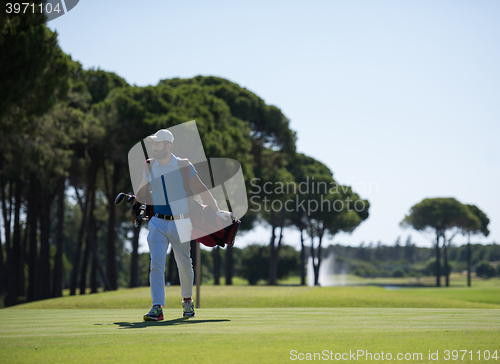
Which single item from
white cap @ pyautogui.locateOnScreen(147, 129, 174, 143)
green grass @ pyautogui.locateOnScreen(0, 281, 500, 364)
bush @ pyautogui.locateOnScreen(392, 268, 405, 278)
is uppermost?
white cap @ pyautogui.locateOnScreen(147, 129, 174, 143)

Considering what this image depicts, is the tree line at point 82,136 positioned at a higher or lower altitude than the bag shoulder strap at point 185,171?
higher

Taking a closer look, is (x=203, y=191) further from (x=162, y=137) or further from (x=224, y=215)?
(x=162, y=137)

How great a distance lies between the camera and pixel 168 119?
101 ft

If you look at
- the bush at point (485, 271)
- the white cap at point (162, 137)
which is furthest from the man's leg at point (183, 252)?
the bush at point (485, 271)

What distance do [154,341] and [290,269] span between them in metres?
67.0

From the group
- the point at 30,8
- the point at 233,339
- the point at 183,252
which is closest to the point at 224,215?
the point at 183,252

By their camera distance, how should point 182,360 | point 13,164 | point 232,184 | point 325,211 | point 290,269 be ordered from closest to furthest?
point 182,360, point 13,164, point 232,184, point 325,211, point 290,269

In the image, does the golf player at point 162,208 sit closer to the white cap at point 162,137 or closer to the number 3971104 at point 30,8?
the white cap at point 162,137

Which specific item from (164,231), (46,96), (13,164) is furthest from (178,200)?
(13,164)

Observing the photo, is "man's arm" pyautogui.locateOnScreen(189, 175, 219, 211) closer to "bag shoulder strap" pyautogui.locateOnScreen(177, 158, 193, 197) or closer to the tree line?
"bag shoulder strap" pyautogui.locateOnScreen(177, 158, 193, 197)

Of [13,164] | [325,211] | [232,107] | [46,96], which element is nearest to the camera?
[46,96]

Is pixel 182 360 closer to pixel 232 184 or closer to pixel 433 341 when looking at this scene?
pixel 433 341

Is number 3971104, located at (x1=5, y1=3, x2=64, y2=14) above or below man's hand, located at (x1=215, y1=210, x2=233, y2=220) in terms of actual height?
above

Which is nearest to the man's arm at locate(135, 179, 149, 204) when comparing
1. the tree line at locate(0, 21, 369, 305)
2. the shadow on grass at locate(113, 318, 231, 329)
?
the shadow on grass at locate(113, 318, 231, 329)
